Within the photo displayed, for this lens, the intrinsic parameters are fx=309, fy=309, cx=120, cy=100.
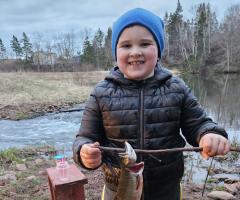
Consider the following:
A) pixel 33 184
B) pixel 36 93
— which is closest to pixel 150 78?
pixel 33 184

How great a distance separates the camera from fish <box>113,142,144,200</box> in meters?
1.48

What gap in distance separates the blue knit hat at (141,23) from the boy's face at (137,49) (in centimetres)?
3

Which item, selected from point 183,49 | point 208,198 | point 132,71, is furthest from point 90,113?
point 183,49

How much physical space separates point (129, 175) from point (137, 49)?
0.94m

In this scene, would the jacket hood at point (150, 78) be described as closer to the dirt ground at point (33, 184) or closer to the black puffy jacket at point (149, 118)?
the black puffy jacket at point (149, 118)

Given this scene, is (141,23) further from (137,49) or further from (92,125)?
(92,125)

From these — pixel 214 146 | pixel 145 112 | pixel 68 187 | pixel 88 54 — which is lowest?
pixel 68 187

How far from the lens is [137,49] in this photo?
85.1 inches

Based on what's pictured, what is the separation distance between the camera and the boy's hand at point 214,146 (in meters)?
1.73

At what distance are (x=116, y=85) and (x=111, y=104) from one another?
180mm

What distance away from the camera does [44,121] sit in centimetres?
1510

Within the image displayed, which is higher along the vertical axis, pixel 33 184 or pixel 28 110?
pixel 33 184

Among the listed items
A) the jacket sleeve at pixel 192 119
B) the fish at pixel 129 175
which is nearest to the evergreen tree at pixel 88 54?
the jacket sleeve at pixel 192 119

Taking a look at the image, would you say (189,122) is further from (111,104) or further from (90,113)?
(90,113)
